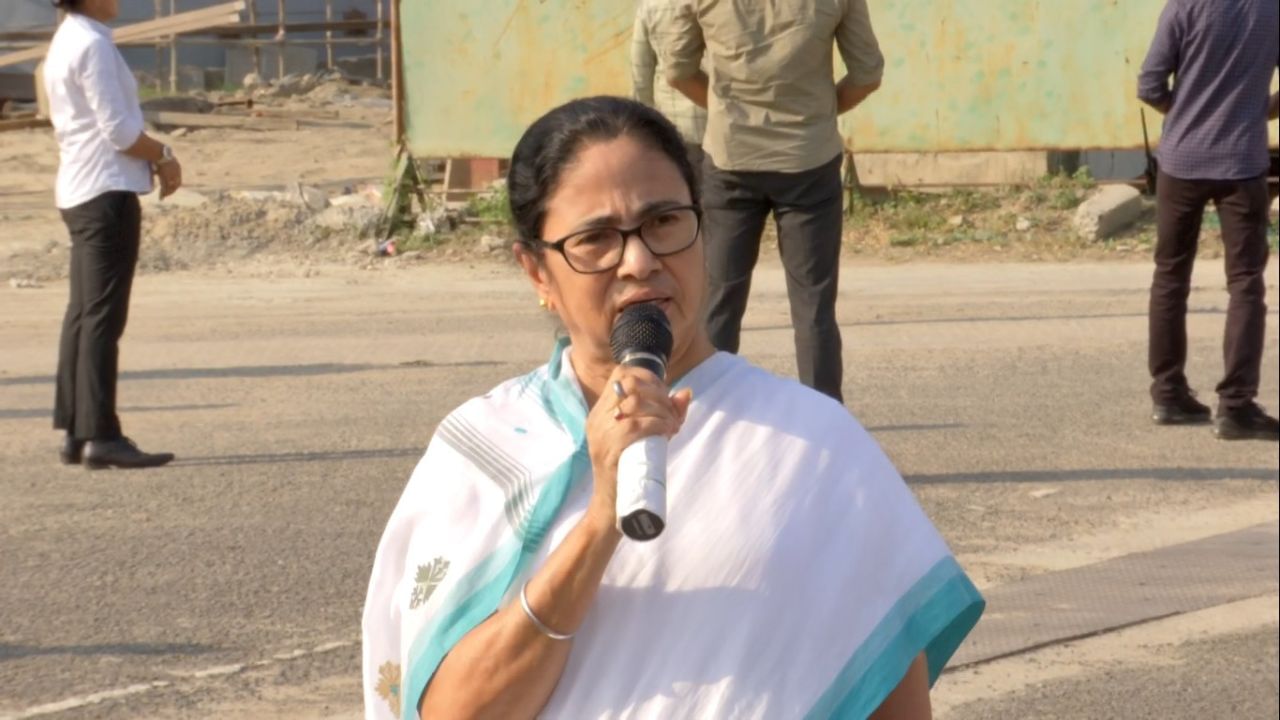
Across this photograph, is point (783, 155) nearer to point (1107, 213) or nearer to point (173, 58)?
point (1107, 213)

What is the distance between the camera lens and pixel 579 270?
Result: 267cm

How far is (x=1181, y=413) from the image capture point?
28.0 ft

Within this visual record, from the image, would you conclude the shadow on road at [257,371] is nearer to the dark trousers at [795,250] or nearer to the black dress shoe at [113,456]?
the black dress shoe at [113,456]

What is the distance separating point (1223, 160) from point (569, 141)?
5940 mm

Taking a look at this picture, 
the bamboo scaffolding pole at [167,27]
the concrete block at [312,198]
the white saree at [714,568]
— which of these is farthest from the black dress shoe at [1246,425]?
the bamboo scaffolding pole at [167,27]

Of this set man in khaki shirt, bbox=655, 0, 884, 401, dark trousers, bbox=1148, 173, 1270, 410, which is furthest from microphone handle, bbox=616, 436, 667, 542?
dark trousers, bbox=1148, 173, 1270, 410

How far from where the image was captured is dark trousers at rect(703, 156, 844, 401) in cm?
718

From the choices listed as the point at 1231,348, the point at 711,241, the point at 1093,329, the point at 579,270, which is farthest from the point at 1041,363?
the point at 579,270

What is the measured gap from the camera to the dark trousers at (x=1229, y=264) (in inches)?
322

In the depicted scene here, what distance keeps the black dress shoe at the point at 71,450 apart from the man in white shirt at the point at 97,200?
0.04m

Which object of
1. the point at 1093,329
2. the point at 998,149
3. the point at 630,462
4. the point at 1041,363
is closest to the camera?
the point at 630,462

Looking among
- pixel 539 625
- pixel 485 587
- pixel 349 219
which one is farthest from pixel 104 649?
pixel 349 219

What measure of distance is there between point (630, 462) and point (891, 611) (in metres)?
0.48

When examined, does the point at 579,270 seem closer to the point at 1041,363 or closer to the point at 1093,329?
the point at 1041,363
